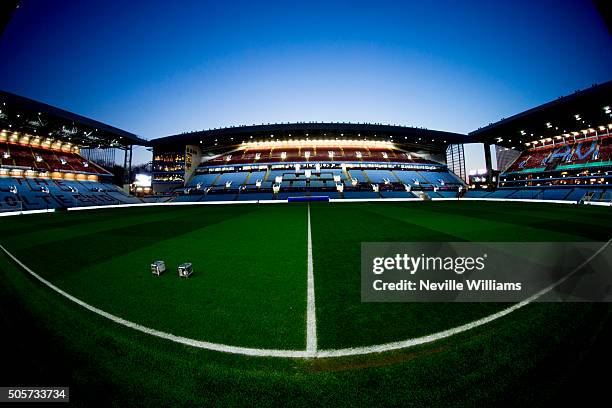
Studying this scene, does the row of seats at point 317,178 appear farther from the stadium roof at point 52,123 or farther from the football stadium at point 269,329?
the football stadium at point 269,329

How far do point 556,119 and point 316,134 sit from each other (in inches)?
1667

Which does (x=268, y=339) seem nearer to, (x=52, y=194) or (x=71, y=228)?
(x=71, y=228)

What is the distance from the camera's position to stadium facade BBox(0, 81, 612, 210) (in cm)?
3612

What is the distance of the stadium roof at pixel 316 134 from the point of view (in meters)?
51.5

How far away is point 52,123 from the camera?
36.9 metres

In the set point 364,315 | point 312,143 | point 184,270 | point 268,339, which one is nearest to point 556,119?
point 312,143

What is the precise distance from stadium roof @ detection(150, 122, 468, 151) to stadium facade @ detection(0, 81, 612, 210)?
0.23 m

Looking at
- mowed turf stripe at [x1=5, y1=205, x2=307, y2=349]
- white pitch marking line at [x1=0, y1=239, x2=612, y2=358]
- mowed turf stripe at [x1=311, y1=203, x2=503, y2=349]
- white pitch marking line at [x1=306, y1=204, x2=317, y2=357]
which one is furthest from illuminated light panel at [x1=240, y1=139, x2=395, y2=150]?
white pitch marking line at [x1=0, y1=239, x2=612, y2=358]

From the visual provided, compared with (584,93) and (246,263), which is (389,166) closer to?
(584,93)

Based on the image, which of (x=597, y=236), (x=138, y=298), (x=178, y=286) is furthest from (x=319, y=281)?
(x=597, y=236)

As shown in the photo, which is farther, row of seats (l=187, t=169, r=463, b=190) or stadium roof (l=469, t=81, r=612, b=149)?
row of seats (l=187, t=169, r=463, b=190)

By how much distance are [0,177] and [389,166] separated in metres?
69.9

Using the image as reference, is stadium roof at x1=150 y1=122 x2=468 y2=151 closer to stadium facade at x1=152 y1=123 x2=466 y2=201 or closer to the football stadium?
stadium facade at x1=152 y1=123 x2=466 y2=201

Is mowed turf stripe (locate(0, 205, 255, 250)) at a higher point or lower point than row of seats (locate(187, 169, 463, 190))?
lower
